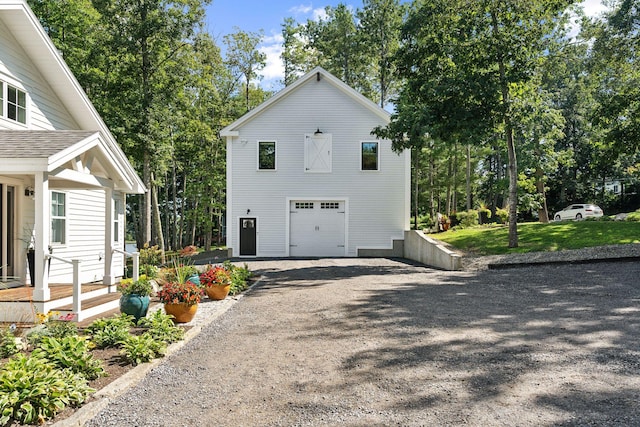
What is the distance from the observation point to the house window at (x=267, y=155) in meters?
20.2

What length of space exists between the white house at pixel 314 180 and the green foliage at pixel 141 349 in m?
14.6

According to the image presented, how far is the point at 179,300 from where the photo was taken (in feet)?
23.1

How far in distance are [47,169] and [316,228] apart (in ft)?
46.2

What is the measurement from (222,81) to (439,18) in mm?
20588

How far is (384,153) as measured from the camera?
20.2 meters

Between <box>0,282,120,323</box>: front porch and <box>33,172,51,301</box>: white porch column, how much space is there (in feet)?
0.71

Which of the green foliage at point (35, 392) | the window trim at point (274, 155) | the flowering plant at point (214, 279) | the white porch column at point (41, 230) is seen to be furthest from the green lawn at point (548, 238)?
the green foliage at point (35, 392)

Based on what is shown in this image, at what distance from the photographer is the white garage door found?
794 inches

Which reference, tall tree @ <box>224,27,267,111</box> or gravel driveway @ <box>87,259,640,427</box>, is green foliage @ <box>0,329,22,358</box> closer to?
gravel driveway @ <box>87,259,640,427</box>

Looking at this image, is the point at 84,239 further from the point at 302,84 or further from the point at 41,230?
the point at 302,84

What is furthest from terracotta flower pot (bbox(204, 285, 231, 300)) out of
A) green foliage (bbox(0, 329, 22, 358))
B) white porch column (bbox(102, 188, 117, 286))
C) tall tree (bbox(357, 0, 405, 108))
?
tall tree (bbox(357, 0, 405, 108))

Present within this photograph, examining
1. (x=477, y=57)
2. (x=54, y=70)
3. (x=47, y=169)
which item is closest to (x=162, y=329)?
(x=47, y=169)

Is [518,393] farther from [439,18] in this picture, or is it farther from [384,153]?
[384,153]

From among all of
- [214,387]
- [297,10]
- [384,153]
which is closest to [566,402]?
[214,387]
